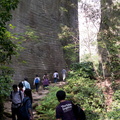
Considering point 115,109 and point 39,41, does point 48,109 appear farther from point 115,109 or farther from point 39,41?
point 39,41

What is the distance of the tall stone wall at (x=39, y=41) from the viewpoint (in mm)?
14863

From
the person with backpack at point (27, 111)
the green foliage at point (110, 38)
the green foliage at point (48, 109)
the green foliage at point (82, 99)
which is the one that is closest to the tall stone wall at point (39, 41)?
the green foliage at point (82, 99)

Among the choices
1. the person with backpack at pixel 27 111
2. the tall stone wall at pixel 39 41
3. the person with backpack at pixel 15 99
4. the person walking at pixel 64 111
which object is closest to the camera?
the person walking at pixel 64 111

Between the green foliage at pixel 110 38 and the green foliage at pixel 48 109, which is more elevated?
the green foliage at pixel 110 38

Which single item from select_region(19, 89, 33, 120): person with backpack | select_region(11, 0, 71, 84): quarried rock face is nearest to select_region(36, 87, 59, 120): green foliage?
select_region(19, 89, 33, 120): person with backpack

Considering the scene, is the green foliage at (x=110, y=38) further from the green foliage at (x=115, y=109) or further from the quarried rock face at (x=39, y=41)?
the quarried rock face at (x=39, y=41)

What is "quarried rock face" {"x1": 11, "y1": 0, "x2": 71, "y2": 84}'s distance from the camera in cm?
1488

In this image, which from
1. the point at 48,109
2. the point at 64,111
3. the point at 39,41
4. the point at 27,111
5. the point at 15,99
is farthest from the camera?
the point at 39,41

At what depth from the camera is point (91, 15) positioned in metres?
12.5

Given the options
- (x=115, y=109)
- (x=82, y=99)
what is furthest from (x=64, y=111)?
(x=82, y=99)

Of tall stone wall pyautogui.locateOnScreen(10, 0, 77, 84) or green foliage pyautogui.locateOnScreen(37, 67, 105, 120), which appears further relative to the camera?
tall stone wall pyautogui.locateOnScreen(10, 0, 77, 84)

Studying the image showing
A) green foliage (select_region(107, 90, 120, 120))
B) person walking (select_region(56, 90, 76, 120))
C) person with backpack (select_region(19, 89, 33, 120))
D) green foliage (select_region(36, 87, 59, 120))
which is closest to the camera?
person walking (select_region(56, 90, 76, 120))

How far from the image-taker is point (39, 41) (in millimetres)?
16641

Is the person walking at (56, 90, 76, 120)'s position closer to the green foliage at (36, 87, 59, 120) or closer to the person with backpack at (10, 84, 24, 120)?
the person with backpack at (10, 84, 24, 120)
